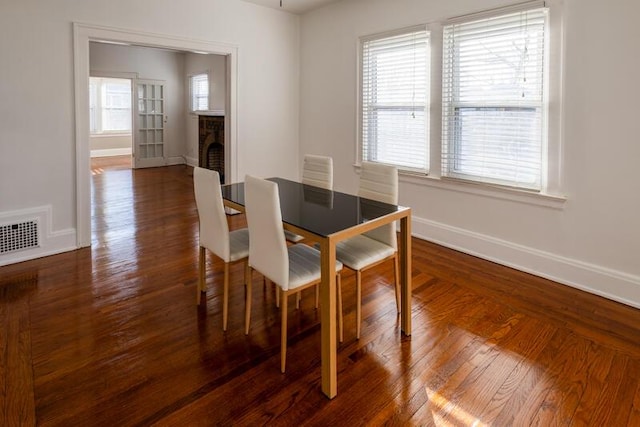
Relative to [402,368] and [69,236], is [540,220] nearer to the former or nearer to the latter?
[402,368]

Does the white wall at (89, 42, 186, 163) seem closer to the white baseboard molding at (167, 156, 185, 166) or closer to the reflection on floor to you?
the white baseboard molding at (167, 156, 185, 166)

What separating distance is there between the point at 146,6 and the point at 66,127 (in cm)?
146

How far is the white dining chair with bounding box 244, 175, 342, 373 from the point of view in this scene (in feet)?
6.59

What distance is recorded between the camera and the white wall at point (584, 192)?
2.77 m

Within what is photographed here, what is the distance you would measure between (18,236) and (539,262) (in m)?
4.45

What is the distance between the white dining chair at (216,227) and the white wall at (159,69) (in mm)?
7261

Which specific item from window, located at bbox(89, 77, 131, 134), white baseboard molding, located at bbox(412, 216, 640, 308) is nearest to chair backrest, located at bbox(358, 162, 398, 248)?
white baseboard molding, located at bbox(412, 216, 640, 308)

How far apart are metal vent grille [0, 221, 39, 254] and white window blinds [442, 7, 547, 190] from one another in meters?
3.83

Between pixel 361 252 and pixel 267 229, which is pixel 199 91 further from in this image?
pixel 267 229

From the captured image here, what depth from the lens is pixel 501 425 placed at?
1.73m

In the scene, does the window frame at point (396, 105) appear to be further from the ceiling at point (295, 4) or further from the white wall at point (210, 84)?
the white wall at point (210, 84)

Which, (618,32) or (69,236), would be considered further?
(69,236)

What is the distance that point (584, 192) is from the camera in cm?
303

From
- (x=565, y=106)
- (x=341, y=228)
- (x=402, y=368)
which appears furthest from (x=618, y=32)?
(x=402, y=368)
